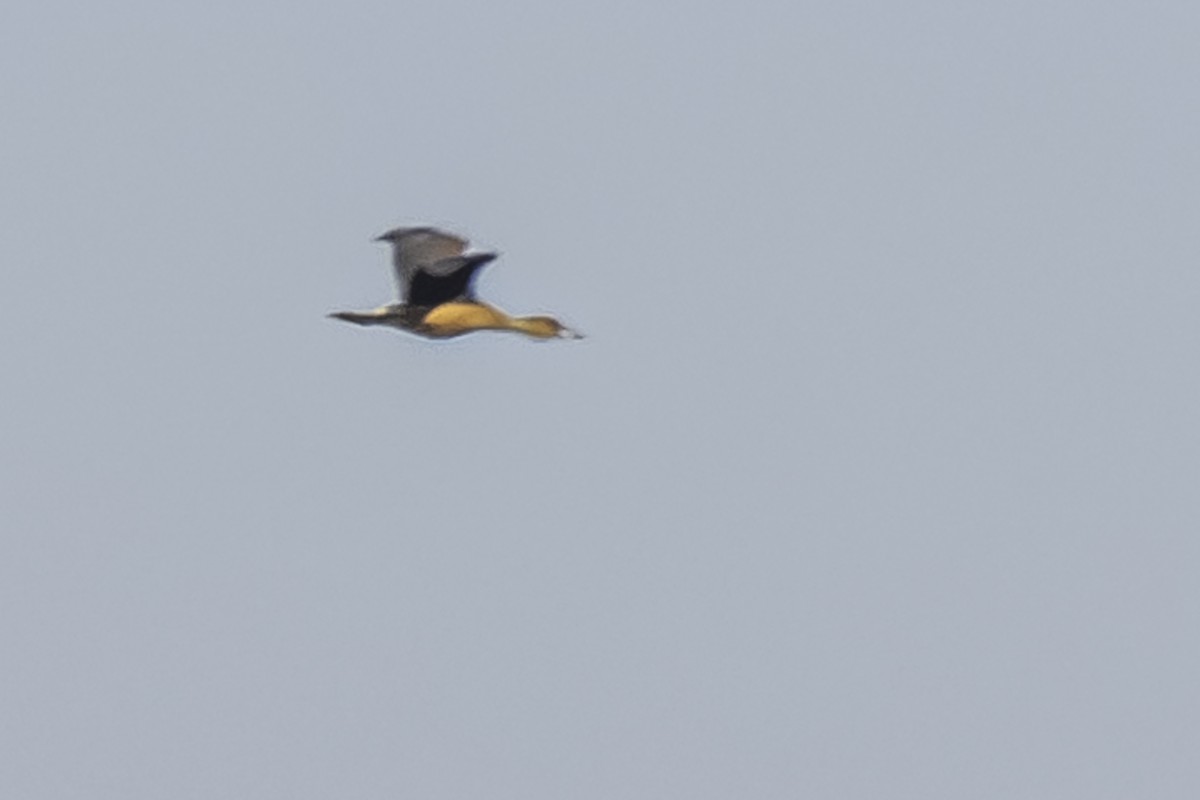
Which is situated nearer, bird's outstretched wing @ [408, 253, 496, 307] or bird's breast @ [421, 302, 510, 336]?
bird's outstretched wing @ [408, 253, 496, 307]

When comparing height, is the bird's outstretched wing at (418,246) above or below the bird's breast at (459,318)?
above

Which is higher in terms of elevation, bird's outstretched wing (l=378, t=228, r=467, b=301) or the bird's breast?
bird's outstretched wing (l=378, t=228, r=467, b=301)

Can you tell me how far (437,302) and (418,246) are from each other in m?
2.18

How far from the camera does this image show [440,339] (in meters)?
39.8

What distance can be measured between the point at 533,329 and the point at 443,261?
1973mm

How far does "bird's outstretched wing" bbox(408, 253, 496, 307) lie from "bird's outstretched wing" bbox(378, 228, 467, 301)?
1045 millimetres

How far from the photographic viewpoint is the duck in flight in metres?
38.5

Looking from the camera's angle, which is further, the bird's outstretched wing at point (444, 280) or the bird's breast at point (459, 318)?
the bird's breast at point (459, 318)

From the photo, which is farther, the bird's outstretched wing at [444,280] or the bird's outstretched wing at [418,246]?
the bird's outstretched wing at [418,246]

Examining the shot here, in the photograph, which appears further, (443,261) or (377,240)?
(377,240)

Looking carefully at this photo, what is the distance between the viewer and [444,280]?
3841 cm

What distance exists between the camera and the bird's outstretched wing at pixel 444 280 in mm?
37875

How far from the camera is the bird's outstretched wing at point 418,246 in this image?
40844 millimetres

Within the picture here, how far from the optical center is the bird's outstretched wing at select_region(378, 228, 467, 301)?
1608 inches
